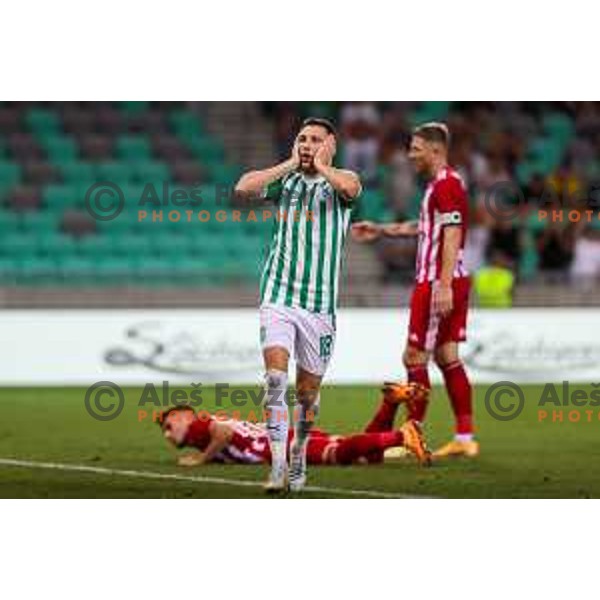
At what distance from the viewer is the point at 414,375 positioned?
12.3 metres

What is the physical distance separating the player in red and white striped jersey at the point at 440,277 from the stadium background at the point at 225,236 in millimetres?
1475

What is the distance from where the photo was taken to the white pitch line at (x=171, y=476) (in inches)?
417

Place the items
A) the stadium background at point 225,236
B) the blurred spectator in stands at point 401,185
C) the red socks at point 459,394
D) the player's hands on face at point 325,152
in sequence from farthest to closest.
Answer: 1. the blurred spectator in stands at point 401,185
2. the stadium background at point 225,236
3. the red socks at point 459,394
4. the player's hands on face at point 325,152

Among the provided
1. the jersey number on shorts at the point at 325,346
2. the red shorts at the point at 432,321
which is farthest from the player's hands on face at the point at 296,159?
the red shorts at the point at 432,321

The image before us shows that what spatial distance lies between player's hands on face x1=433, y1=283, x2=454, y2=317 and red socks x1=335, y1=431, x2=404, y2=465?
0.80 m

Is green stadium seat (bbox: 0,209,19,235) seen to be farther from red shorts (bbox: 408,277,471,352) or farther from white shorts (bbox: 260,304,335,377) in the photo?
white shorts (bbox: 260,304,335,377)

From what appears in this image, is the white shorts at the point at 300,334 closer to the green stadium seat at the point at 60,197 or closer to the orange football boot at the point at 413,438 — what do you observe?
the orange football boot at the point at 413,438

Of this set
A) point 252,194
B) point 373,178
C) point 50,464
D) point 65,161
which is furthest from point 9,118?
point 252,194

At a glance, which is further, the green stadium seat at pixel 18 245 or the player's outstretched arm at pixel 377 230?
the green stadium seat at pixel 18 245

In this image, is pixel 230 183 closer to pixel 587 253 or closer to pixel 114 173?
pixel 114 173

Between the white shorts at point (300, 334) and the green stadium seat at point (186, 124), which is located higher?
the green stadium seat at point (186, 124)

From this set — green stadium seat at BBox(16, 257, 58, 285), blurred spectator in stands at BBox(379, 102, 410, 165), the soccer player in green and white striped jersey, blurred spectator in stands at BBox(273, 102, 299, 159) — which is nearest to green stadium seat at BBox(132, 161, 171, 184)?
blurred spectator in stands at BBox(273, 102, 299, 159)

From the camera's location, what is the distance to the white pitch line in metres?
10.6

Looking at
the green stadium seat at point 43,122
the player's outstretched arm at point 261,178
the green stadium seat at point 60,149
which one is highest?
the green stadium seat at point 43,122
